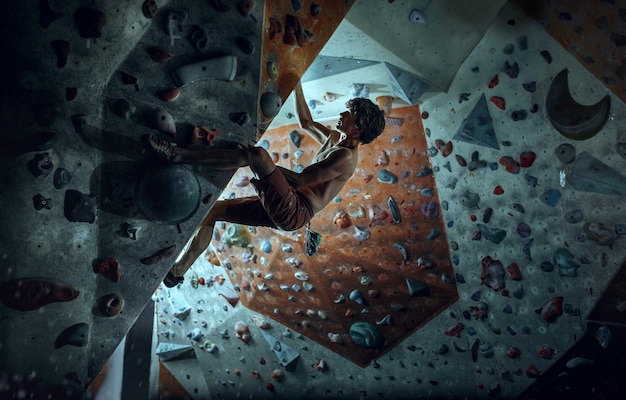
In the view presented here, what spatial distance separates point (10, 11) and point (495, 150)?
2.62 metres

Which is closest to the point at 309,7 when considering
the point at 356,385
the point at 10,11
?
the point at 10,11

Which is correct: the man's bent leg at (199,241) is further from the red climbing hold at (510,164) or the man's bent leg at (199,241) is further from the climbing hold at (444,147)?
the red climbing hold at (510,164)

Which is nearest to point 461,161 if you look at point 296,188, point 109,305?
point 296,188

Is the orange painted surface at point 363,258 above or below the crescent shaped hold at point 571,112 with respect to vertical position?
below

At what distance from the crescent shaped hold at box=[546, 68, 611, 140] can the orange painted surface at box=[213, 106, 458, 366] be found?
908mm

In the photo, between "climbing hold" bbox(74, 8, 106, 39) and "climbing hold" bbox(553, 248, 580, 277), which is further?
"climbing hold" bbox(553, 248, 580, 277)

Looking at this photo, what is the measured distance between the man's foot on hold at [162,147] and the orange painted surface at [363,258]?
6.64ft

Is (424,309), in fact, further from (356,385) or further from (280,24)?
(280,24)

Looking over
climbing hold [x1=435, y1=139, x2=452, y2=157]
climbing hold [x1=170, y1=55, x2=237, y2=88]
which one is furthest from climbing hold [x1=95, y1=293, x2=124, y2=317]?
climbing hold [x1=435, y1=139, x2=452, y2=157]

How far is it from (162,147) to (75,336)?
31.3 inches

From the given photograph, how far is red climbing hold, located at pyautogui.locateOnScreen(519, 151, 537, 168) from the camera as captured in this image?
3029 mm

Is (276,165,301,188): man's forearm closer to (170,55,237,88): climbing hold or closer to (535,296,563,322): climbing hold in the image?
(170,55,237,88): climbing hold

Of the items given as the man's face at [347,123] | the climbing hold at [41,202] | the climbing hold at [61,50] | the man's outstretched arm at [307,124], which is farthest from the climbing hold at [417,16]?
the climbing hold at [41,202]

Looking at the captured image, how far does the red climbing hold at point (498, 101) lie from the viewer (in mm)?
3072
